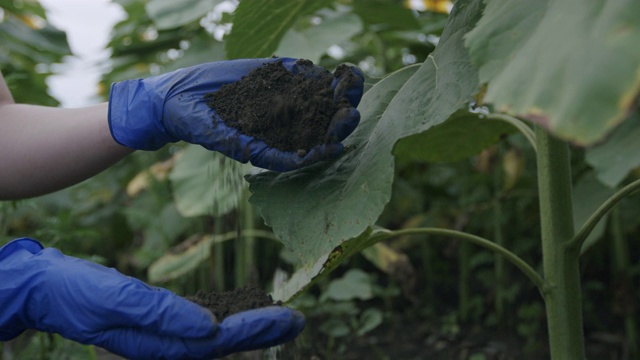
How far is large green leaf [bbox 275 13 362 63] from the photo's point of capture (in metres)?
2.06

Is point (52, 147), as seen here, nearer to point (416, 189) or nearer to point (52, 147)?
point (52, 147)

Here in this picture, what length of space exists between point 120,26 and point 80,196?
1.55 metres

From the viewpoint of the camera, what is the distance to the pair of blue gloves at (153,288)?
110cm

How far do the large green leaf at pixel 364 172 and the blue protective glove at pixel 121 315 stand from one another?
5.4 inches

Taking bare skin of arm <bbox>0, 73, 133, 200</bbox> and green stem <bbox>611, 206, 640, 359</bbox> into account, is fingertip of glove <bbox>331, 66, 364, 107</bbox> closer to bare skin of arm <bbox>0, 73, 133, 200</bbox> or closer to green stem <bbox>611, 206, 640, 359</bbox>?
bare skin of arm <bbox>0, 73, 133, 200</bbox>

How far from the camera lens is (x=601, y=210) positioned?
1201 millimetres

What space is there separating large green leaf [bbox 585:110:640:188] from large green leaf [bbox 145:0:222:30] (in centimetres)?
160

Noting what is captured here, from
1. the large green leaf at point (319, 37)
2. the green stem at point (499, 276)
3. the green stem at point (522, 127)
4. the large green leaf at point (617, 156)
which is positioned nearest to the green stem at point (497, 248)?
the green stem at point (522, 127)

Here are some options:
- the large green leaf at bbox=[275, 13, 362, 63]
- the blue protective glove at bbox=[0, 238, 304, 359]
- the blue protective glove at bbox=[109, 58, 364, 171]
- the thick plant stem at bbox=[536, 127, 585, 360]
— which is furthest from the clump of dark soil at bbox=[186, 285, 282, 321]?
the large green leaf at bbox=[275, 13, 362, 63]

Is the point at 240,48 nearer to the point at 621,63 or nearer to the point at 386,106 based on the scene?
the point at 386,106

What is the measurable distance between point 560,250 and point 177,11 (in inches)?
58.6

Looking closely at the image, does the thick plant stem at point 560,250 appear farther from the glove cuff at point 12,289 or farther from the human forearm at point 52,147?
the glove cuff at point 12,289

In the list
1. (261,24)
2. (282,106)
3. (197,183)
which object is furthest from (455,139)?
(197,183)

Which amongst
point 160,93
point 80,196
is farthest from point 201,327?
point 80,196
